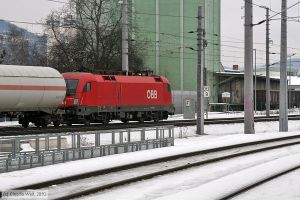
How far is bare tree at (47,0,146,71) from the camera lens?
54250 mm

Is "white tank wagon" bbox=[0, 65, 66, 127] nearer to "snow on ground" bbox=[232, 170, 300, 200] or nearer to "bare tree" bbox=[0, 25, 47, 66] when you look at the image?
"snow on ground" bbox=[232, 170, 300, 200]

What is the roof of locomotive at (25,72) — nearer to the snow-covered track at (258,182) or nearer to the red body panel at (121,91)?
the red body panel at (121,91)

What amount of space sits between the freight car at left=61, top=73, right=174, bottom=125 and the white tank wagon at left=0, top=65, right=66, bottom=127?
1.63m

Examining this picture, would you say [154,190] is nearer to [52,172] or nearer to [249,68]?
[52,172]

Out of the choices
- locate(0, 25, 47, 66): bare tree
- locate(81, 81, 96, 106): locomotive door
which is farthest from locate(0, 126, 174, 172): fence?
locate(0, 25, 47, 66): bare tree

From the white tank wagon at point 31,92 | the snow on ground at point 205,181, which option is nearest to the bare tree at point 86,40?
the white tank wagon at point 31,92

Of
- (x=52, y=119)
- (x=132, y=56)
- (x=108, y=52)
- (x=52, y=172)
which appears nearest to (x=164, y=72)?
(x=132, y=56)

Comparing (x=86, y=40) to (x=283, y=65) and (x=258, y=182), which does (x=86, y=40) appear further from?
(x=258, y=182)

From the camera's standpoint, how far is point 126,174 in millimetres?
14305

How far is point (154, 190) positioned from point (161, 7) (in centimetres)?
6406

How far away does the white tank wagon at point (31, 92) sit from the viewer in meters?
27.8

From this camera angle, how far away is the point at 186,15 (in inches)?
2945

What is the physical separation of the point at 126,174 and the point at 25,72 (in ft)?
52.6

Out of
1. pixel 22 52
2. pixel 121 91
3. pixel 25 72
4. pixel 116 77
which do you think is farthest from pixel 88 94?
pixel 22 52
